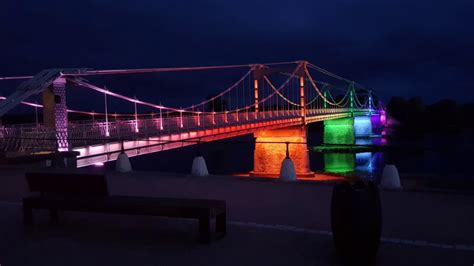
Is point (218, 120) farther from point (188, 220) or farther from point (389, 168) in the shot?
point (188, 220)

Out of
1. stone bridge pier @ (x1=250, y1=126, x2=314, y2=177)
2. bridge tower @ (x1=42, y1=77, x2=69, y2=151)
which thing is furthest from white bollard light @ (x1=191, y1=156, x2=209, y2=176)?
stone bridge pier @ (x1=250, y1=126, x2=314, y2=177)

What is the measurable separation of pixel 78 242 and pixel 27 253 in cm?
53

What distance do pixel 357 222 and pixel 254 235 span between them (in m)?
1.53

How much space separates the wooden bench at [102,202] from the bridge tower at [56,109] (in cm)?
1073

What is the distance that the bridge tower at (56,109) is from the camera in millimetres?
15672

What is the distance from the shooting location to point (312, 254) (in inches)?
179

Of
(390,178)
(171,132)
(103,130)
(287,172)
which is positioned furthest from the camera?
(171,132)

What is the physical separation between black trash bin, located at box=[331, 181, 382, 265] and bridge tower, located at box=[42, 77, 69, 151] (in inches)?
518

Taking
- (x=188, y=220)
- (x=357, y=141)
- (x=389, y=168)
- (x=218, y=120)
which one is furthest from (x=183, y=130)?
(x=357, y=141)

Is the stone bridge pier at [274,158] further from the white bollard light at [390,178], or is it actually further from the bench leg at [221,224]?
the bench leg at [221,224]

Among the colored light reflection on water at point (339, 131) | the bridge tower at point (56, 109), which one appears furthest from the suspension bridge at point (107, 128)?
the colored light reflection on water at point (339, 131)

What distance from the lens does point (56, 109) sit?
15.9 meters

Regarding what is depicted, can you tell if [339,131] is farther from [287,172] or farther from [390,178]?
[390,178]

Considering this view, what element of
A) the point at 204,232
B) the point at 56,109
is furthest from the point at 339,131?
the point at 204,232
